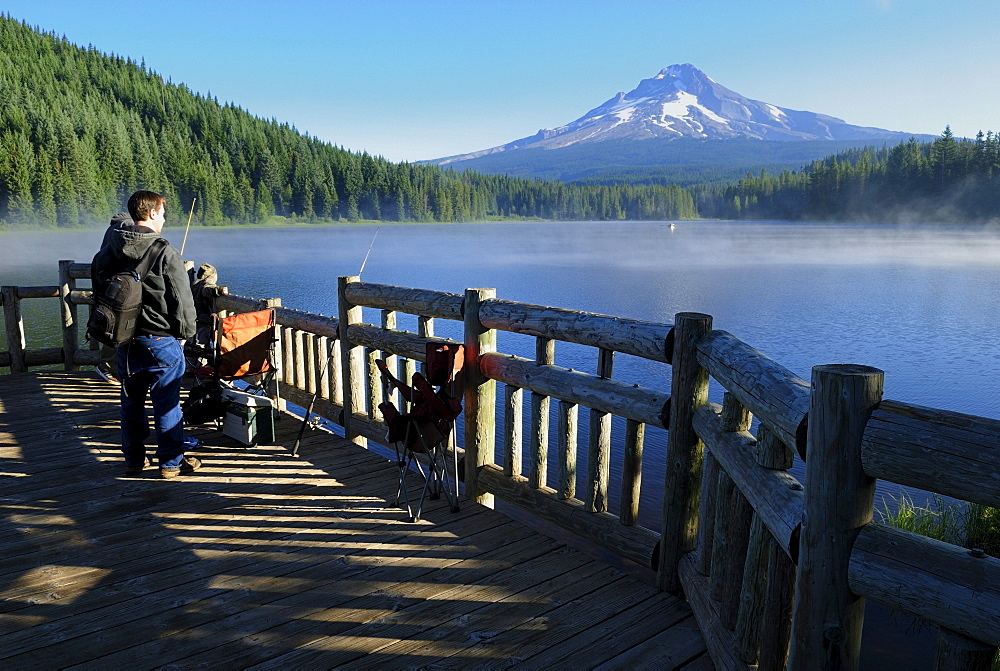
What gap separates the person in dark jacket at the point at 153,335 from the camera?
4.50 metres

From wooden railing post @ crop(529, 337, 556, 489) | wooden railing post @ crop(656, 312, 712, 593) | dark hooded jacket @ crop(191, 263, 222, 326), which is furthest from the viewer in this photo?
dark hooded jacket @ crop(191, 263, 222, 326)

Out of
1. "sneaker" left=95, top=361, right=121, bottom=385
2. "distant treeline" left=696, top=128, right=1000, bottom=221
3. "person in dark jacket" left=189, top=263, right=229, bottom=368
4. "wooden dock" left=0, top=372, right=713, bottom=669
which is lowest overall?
"sneaker" left=95, top=361, right=121, bottom=385

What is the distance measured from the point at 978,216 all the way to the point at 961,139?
22.2 meters

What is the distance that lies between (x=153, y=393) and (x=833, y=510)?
14.1ft

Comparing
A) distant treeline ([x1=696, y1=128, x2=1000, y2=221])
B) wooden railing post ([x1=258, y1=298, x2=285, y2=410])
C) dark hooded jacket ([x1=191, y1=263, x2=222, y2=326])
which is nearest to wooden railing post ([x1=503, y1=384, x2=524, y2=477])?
wooden railing post ([x1=258, y1=298, x2=285, y2=410])

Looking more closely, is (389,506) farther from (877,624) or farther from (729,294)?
(729,294)

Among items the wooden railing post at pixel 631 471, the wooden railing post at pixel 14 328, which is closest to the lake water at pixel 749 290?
the wooden railing post at pixel 631 471

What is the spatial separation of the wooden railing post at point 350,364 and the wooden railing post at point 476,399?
1431 mm

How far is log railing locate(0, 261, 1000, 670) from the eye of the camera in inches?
63.6

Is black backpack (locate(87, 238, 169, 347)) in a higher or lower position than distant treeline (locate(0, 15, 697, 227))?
lower

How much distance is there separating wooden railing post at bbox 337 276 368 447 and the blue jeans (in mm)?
1303

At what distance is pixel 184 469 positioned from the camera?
5082 millimetres

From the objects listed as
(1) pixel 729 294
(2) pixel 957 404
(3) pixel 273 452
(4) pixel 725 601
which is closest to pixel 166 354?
(3) pixel 273 452

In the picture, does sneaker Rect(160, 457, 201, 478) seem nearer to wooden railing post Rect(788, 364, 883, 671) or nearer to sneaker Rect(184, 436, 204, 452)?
sneaker Rect(184, 436, 204, 452)
